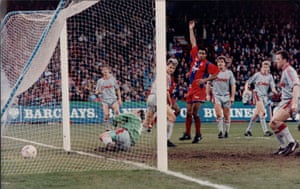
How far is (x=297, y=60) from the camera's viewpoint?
816 inches

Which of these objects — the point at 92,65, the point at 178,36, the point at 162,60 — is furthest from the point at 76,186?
the point at 178,36

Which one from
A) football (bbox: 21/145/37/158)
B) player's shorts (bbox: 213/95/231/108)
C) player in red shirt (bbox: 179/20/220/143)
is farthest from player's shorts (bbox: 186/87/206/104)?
football (bbox: 21/145/37/158)

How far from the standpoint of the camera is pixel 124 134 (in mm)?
9102

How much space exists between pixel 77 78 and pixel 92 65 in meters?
0.60

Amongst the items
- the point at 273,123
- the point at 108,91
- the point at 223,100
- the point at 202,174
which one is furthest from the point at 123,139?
the point at 223,100

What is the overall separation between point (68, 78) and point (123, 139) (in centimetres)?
243

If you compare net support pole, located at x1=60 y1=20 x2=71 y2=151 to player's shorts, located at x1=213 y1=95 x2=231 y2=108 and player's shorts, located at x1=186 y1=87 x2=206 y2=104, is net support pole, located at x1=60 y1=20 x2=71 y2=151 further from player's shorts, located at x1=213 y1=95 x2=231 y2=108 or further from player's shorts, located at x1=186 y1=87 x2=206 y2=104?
player's shorts, located at x1=213 y1=95 x2=231 y2=108

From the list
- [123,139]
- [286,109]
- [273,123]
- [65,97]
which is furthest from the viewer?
[65,97]

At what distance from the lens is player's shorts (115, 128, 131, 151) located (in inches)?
356

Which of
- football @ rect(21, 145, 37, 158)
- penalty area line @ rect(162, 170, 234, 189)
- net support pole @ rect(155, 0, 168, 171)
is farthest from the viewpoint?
football @ rect(21, 145, 37, 158)

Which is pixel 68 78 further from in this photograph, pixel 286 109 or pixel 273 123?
pixel 286 109

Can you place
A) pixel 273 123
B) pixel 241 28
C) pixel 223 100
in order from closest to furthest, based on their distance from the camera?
pixel 273 123 → pixel 223 100 → pixel 241 28

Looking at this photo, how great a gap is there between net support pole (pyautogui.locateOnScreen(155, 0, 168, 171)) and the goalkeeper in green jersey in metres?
1.42

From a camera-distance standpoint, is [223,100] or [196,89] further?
[223,100]
